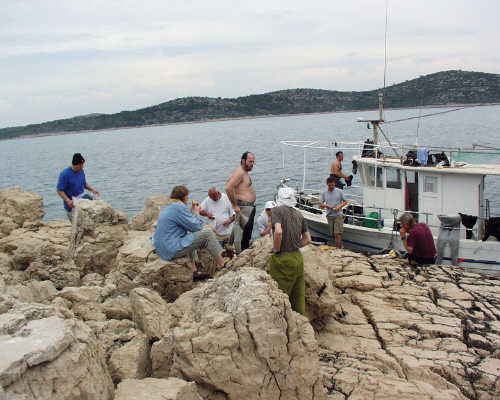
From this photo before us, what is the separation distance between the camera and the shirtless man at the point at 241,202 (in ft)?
26.2

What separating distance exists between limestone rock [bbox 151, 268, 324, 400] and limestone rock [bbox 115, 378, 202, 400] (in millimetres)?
290

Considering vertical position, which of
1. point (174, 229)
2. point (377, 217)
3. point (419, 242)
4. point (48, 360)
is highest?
point (174, 229)

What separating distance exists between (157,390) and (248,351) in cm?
83

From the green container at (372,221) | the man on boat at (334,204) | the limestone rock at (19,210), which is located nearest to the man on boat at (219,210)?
the man on boat at (334,204)

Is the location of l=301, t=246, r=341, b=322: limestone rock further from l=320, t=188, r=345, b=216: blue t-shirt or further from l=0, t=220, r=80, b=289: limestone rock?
l=320, t=188, r=345, b=216: blue t-shirt

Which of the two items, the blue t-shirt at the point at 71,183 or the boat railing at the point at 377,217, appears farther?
the boat railing at the point at 377,217

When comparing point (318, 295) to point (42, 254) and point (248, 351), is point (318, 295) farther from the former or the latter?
point (42, 254)

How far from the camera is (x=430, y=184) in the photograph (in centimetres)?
1172

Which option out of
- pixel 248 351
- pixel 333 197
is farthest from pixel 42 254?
pixel 333 197

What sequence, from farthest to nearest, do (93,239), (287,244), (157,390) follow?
(93,239)
(287,244)
(157,390)

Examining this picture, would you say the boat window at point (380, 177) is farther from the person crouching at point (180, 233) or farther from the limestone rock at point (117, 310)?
the limestone rock at point (117, 310)

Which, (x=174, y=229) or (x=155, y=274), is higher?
(x=174, y=229)

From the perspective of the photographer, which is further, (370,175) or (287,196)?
(370,175)

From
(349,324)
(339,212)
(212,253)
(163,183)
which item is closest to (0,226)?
(212,253)
